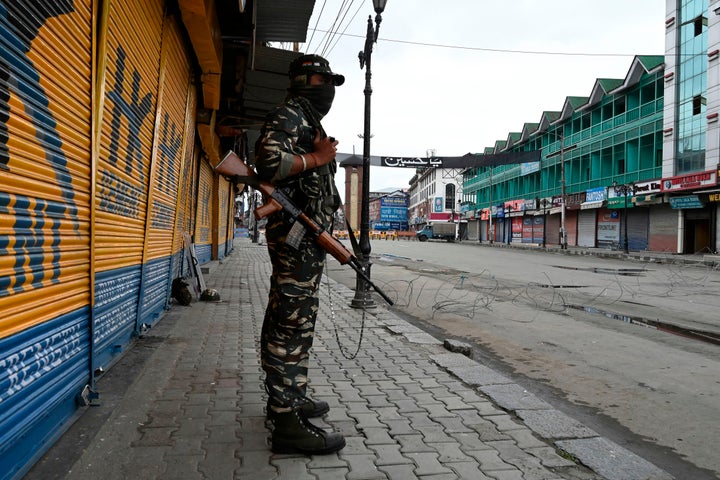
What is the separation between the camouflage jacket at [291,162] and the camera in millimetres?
2686

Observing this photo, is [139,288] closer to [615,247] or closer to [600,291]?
[600,291]

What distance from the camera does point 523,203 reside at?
163 feet

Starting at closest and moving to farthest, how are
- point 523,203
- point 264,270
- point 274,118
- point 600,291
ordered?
point 274,118
point 600,291
point 264,270
point 523,203

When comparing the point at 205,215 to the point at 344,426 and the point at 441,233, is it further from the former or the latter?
the point at 441,233

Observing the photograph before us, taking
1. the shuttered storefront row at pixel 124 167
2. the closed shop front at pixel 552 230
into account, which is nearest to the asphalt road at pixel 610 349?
the shuttered storefront row at pixel 124 167

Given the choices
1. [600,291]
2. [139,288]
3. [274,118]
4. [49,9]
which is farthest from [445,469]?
[600,291]

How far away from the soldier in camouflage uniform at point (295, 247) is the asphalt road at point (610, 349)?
81.2 inches

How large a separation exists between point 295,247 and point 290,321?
411 millimetres

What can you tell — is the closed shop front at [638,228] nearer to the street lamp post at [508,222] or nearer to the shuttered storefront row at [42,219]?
the street lamp post at [508,222]

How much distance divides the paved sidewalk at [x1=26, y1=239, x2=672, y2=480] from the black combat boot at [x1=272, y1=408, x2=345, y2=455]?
0.17 ft

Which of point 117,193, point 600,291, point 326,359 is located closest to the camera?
point 117,193

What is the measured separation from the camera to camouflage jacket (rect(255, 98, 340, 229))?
8.81ft

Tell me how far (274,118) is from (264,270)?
12715mm

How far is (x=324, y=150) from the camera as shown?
9.23ft
